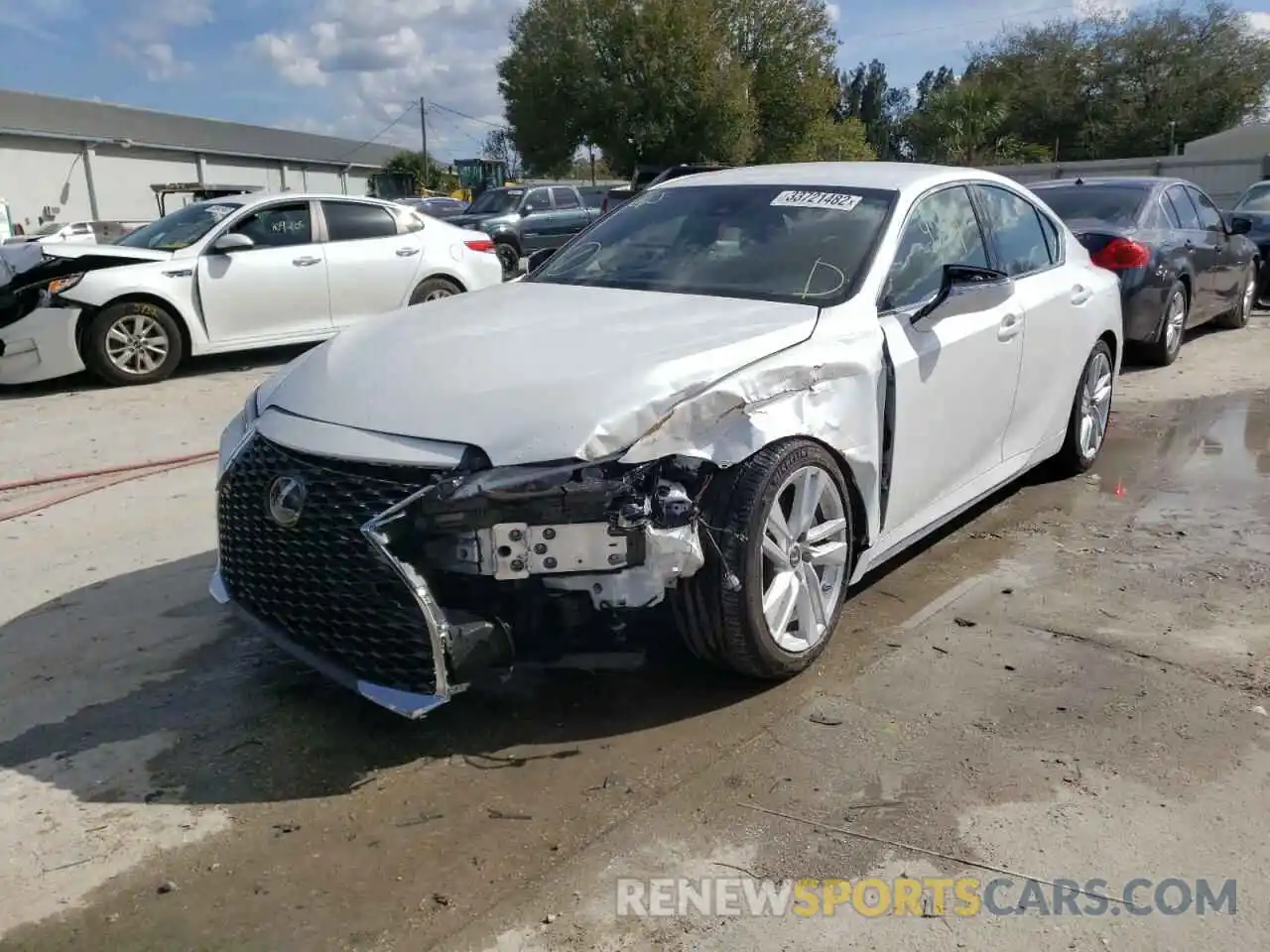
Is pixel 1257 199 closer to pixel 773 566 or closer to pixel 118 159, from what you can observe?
pixel 773 566

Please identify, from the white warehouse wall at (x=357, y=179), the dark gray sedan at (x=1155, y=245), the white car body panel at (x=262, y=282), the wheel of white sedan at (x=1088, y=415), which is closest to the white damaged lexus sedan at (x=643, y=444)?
the wheel of white sedan at (x=1088, y=415)

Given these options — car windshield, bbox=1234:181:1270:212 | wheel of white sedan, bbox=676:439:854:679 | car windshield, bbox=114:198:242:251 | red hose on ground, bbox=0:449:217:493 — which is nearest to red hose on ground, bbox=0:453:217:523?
red hose on ground, bbox=0:449:217:493

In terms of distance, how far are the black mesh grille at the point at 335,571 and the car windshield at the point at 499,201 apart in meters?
18.6

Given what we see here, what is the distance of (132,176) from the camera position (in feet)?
145

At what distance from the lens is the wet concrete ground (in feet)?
8.31

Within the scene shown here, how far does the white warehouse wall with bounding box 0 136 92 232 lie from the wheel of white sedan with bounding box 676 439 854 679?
40307 millimetres

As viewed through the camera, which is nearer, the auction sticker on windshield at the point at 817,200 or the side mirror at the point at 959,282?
the side mirror at the point at 959,282

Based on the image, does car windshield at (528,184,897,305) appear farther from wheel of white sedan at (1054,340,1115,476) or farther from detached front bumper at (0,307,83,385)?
detached front bumper at (0,307,83,385)

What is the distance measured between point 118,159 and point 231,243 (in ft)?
130

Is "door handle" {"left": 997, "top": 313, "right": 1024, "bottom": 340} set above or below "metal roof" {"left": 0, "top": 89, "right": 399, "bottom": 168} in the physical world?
below

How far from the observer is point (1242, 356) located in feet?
32.7

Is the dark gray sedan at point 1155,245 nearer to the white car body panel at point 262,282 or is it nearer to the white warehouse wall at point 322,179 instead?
the white car body panel at point 262,282

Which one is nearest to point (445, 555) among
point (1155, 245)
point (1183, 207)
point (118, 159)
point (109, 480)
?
point (109, 480)

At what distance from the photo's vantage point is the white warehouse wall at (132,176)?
42625 mm
